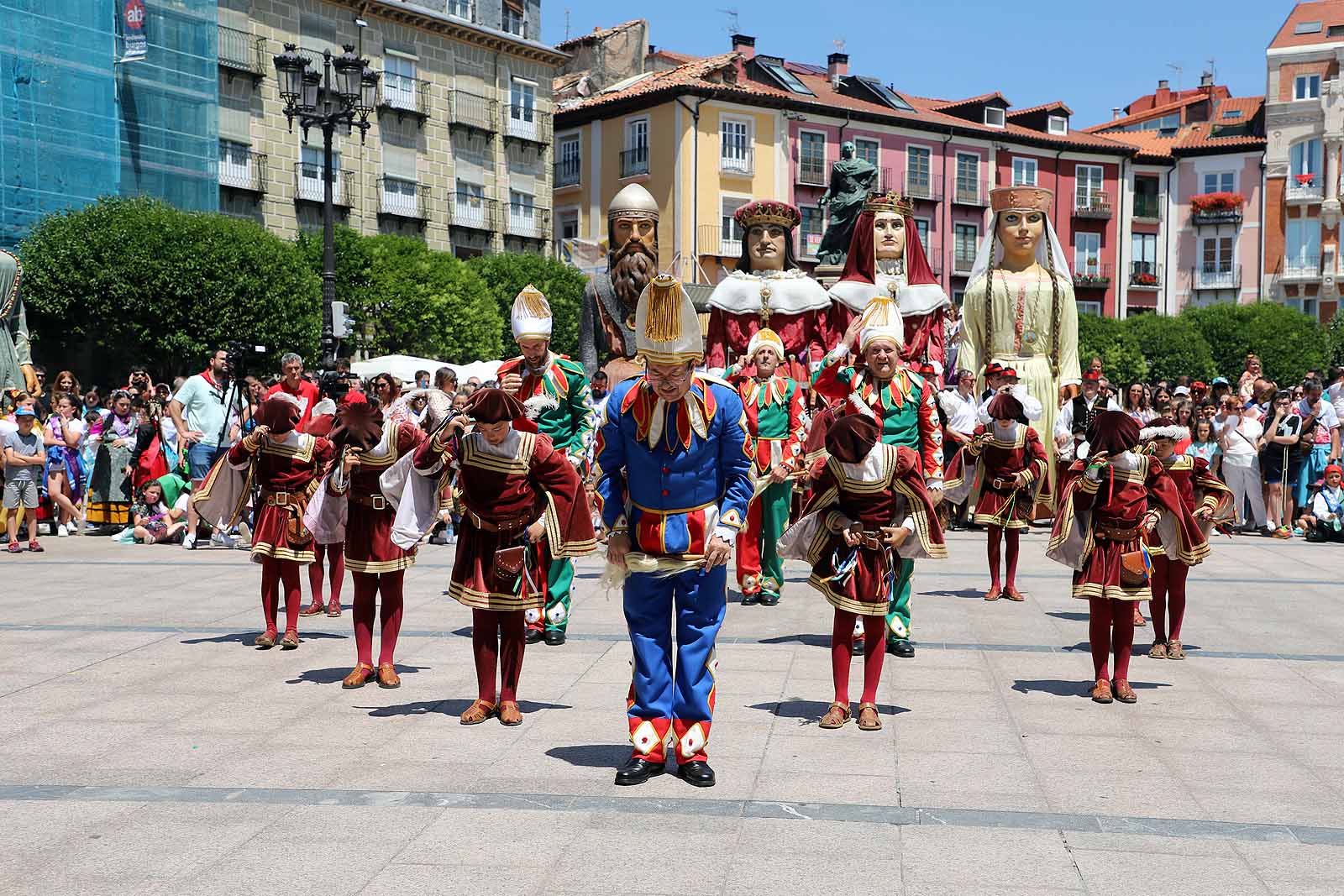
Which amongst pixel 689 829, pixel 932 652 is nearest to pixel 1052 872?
pixel 689 829

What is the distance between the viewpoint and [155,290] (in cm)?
2998

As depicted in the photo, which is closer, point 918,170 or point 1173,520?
point 1173,520

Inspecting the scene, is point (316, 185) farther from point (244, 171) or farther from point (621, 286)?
point (621, 286)

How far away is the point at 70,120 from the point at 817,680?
28708mm

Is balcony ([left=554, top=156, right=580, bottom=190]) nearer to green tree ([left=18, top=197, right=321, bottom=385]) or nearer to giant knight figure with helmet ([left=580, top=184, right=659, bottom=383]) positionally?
green tree ([left=18, top=197, right=321, bottom=385])

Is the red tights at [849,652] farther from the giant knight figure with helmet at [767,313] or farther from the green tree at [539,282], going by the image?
the green tree at [539,282]

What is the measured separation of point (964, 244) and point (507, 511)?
5010cm

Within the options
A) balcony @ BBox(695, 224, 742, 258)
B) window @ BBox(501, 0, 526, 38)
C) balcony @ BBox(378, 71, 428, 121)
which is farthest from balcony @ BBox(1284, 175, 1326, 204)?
balcony @ BBox(378, 71, 428, 121)

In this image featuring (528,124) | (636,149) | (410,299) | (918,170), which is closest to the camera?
(410,299)

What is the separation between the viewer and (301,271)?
107 ft

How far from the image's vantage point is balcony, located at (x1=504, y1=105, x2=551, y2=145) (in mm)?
45219

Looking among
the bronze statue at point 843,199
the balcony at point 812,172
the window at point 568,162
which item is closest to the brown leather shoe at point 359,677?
the bronze statue at point 843,199

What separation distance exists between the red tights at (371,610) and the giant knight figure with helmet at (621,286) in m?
3.33

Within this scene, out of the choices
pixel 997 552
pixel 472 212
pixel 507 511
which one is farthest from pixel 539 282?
pixel 507 511
